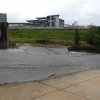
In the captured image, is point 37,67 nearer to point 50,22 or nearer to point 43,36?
point 43,36

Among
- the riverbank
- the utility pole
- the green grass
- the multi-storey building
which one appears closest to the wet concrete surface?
the riverbank

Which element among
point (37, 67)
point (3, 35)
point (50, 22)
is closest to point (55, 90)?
point (37, 67)

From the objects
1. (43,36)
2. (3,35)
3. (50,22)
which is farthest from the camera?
(50,22)

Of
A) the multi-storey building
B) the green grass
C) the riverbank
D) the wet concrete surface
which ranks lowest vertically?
the wet concrete surface

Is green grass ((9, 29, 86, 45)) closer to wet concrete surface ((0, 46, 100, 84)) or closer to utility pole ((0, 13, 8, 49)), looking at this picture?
utility pole ((0, 13, 8, 49))

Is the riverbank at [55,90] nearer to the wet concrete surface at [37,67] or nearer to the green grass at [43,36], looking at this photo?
the wet concrete surface at [37,67]

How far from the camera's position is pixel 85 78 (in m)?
8.27

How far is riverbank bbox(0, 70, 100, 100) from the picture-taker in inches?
236

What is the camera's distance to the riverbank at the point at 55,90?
6004 millimetres

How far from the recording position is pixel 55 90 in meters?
6.56

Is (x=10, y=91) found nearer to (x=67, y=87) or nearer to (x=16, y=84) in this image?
(x=16, y=84)

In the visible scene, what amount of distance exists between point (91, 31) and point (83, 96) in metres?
19.8

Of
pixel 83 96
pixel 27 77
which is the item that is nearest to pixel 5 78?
pixel 27 77

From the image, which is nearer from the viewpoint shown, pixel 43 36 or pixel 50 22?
pixel 43 36
